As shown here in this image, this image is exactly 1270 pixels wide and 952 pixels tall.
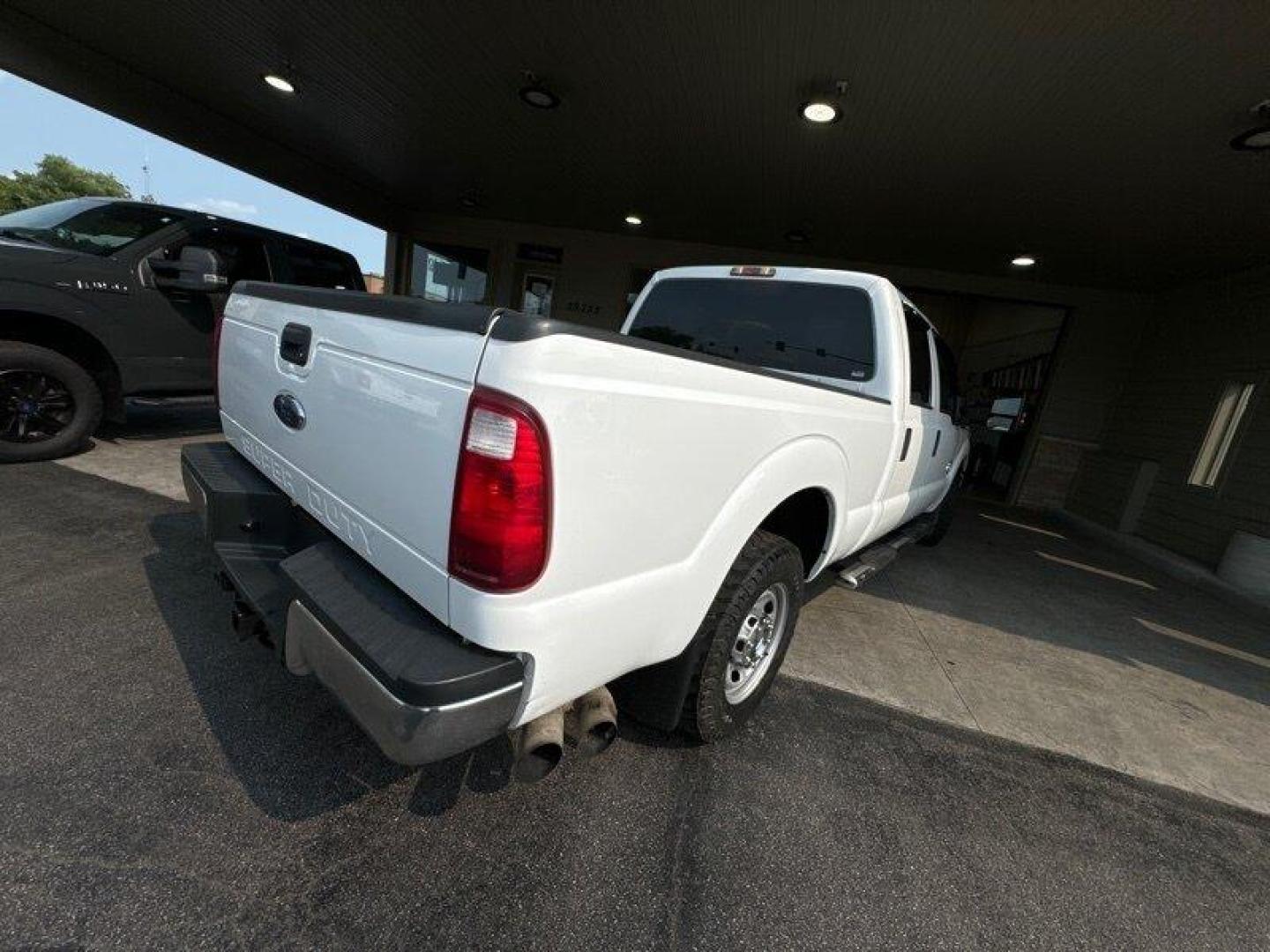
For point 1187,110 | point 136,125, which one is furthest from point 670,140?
point 136,125

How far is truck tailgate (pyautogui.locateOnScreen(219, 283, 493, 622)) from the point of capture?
4.09ft

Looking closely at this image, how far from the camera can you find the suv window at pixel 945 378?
414 cm

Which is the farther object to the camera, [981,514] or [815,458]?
[981,514]

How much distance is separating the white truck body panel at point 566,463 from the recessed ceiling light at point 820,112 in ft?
14.2

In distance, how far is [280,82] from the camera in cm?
649

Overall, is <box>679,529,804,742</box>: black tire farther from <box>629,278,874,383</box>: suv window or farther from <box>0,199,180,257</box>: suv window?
<box>0,199,180,257</box>: suv window

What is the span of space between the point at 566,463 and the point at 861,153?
6.47 metres

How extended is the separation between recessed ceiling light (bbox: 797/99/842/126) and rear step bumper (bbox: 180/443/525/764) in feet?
18.4

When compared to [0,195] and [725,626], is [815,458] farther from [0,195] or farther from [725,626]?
[0,195]

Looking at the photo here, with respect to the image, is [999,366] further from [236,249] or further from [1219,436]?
[236,249]

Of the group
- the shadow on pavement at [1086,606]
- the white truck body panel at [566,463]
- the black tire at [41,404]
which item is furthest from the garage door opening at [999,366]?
the black tire at [41,404]

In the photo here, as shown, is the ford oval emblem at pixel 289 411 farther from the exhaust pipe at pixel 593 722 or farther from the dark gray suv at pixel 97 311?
the dark gray suv at pixel 97 311

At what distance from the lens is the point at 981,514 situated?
8.98 metres

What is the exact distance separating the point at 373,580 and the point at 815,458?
5.45ft
